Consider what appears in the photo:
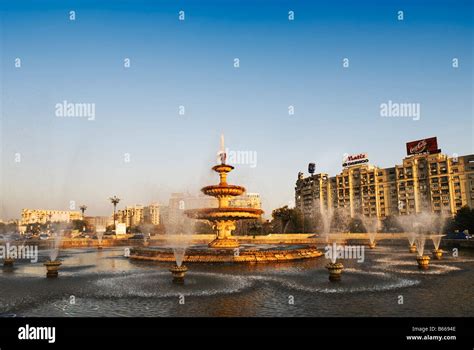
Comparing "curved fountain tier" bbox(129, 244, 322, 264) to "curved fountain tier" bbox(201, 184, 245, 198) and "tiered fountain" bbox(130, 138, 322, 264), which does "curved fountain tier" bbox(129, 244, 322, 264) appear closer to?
"tiered fountain" bbox(130, 138, 322, 264)

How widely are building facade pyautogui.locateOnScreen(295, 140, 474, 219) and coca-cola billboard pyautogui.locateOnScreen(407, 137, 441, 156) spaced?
1101 millimetres

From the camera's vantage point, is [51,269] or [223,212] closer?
[51,269]

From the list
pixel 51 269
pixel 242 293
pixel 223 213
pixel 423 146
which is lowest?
pixel 242 293

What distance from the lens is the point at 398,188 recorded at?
358 ft

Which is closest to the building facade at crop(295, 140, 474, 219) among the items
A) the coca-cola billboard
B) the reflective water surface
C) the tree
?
the coca-cola billboard

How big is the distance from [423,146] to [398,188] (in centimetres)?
1649

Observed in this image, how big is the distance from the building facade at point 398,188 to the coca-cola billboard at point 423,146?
3.61 feet

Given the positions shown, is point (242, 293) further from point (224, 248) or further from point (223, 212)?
point (223, 212)

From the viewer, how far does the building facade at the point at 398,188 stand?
318 feet

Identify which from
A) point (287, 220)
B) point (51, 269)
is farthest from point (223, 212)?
point (287, 220)

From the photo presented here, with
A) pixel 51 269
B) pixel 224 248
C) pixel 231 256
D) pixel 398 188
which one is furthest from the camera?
pixel 398 188

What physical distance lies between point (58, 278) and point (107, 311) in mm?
8266
